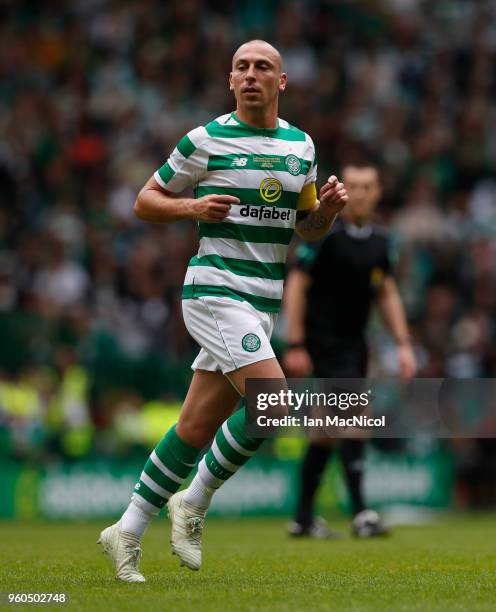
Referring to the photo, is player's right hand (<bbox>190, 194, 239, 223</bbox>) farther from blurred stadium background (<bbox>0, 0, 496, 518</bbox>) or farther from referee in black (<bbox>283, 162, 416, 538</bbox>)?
blurred stadium background (<bbox>0, 0, 496, 518</bbox>)

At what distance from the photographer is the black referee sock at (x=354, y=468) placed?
28.9 ft

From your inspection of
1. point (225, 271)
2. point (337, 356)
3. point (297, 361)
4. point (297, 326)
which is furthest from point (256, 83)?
point (337, 356)

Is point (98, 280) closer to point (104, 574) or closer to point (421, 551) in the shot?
point (421, 551)

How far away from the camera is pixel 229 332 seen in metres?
5.52

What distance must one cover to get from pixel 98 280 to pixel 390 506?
167 inches

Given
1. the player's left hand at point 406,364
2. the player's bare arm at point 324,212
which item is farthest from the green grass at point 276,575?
the player's bare arm at point 324,212

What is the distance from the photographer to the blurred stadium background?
513 inches

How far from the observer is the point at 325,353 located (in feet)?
29.3

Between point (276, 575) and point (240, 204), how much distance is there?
1.74m

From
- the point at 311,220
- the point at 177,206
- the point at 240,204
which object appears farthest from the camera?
the point at 311,220

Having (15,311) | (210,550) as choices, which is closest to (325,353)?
(210,550)

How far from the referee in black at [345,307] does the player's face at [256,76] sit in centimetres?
308

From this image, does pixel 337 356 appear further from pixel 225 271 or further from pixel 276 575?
pixel 225 271

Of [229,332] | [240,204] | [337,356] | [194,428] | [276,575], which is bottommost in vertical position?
[276,575]
